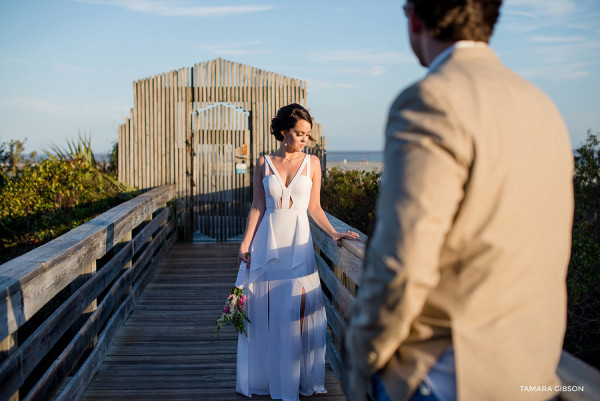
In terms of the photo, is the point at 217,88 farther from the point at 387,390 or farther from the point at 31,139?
the point at 387,390

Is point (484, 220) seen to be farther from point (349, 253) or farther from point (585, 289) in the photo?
point (585, 289)

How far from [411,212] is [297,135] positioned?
2.80 meters

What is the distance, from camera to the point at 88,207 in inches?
345

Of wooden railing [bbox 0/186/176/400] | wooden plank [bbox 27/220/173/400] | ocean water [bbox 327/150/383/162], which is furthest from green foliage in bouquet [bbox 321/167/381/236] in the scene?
ocean water [bbox 327/150/383/162]

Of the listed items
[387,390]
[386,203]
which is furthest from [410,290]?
[387,390]

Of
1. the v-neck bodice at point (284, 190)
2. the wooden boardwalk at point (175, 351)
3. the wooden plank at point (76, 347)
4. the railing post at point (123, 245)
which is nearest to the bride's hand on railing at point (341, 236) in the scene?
the v-neck bodice at point (284, 190)

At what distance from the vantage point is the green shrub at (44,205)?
7836 millimetres

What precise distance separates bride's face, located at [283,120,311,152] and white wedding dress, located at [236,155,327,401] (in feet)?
0.48

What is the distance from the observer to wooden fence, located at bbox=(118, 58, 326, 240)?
402 inches

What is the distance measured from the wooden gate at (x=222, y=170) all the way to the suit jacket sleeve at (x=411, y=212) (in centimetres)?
914

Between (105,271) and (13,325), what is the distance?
6.84ft

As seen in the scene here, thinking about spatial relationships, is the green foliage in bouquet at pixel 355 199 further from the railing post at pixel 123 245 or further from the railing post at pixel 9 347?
the railing post at pixel 9 347

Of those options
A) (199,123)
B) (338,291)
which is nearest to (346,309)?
(338,291)

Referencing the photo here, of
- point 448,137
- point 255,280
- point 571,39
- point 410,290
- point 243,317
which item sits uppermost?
point 571,39
